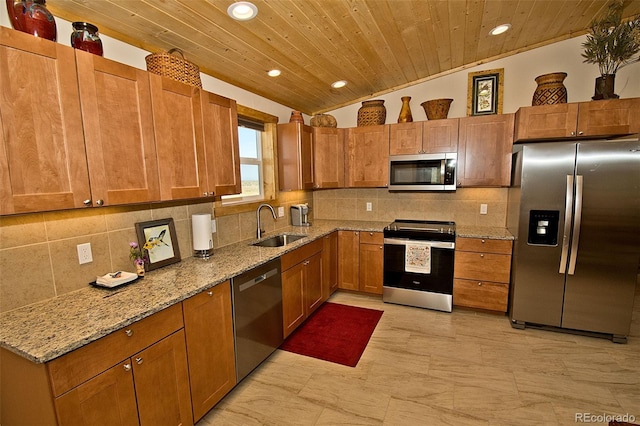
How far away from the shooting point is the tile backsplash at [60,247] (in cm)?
146

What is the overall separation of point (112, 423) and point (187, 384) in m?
0.41

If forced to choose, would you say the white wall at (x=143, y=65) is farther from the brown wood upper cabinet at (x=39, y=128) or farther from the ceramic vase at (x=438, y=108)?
the ceramic vase at (x=438, y=108)

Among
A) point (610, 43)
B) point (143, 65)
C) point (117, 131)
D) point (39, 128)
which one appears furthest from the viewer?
point (610, 43)

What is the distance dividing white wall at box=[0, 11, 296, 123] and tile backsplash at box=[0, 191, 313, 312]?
3.19 ft

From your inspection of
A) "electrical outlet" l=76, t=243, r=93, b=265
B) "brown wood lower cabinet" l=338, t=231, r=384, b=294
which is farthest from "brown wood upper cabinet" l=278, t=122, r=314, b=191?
"electrical outlet" l=76, t=243, r=93, b=265

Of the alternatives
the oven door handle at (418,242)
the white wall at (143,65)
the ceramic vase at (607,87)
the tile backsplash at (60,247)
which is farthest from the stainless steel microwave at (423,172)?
the tile backsplash at (60,247)

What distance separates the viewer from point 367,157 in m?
3.75

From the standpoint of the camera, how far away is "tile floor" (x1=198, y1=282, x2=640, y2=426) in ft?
6.22

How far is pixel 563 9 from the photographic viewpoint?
250 centimetres

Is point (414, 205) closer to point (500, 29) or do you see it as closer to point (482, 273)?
point (482, 273)

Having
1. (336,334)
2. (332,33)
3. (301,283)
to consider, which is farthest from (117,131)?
(336,334)

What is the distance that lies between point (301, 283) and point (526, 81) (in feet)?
11.0

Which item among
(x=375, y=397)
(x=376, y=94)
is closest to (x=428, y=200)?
(x=376, y=94)

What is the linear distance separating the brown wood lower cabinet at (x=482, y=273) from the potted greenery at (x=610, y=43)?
1.72m
